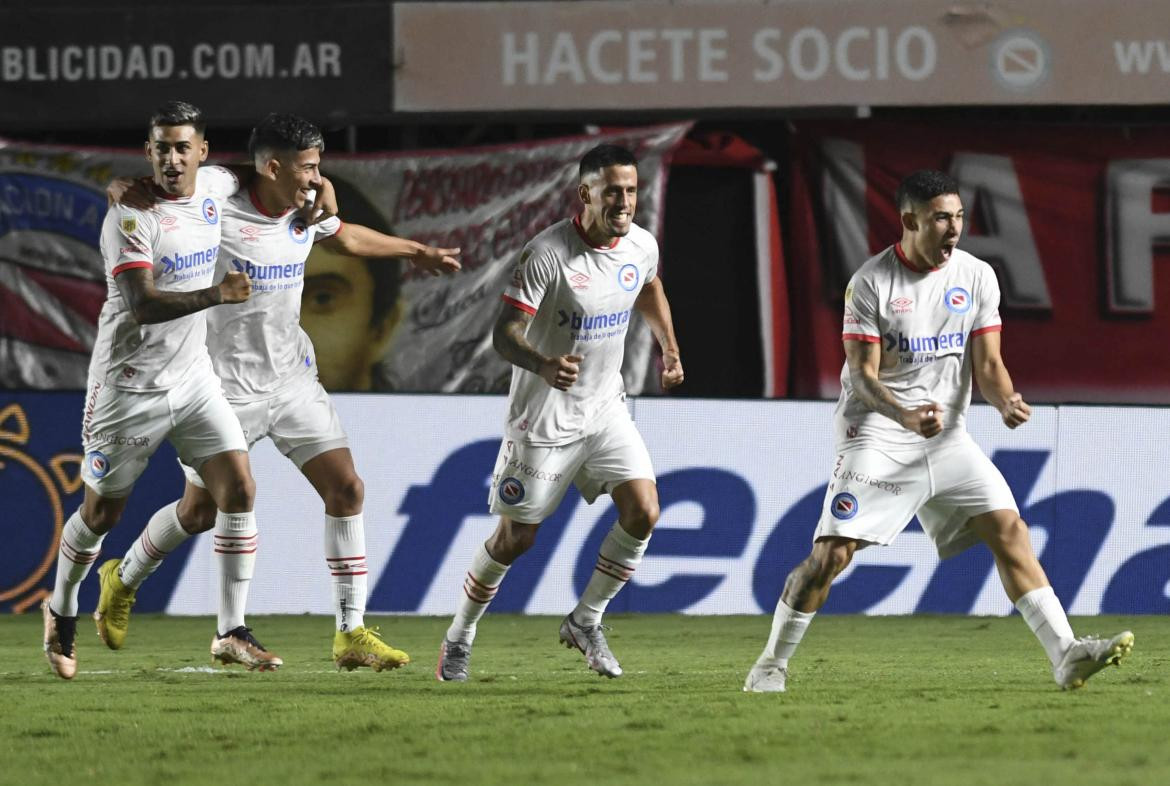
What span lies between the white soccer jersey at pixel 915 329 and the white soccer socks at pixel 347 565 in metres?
2.04

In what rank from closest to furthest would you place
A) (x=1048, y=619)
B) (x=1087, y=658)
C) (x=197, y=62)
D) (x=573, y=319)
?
(x=1087, y=658) → (x=1048, y=619) → (x=573, y=319) → (x=197, y=62)

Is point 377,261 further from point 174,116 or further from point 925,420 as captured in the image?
point 925,420

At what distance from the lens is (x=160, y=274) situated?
24.3 feet

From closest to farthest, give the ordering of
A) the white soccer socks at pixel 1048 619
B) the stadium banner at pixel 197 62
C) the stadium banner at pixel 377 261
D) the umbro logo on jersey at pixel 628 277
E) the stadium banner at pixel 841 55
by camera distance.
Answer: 1. the white soccer socks at pixel 1048 619
2. the umbro logo on jersey at pixel 628 277
3. the stadium banner at pixel 841 55
4. the stadium banner at pixel 197 62
5. the stadium banner at pixel 377 261

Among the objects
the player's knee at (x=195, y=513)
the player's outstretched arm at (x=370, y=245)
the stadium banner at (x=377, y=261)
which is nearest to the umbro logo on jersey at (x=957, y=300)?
the player's outstretched arm at (x=370, y=245)

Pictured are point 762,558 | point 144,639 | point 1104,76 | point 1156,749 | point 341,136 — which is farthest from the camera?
point 341,136

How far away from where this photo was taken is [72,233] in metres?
13.0

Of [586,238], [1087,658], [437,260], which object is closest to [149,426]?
[437,260]

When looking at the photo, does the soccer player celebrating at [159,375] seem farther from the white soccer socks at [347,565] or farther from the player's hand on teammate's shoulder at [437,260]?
the player's hand on teammate's shoulder at [437,260]

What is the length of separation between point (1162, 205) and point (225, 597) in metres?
7.54

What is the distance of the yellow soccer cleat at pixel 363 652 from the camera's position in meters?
7.36

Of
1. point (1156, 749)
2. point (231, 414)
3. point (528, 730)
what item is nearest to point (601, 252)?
point (231, 414)

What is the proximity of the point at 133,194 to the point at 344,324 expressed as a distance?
222 inches

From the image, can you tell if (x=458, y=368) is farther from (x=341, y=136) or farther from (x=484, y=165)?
(x=341, y=136)
